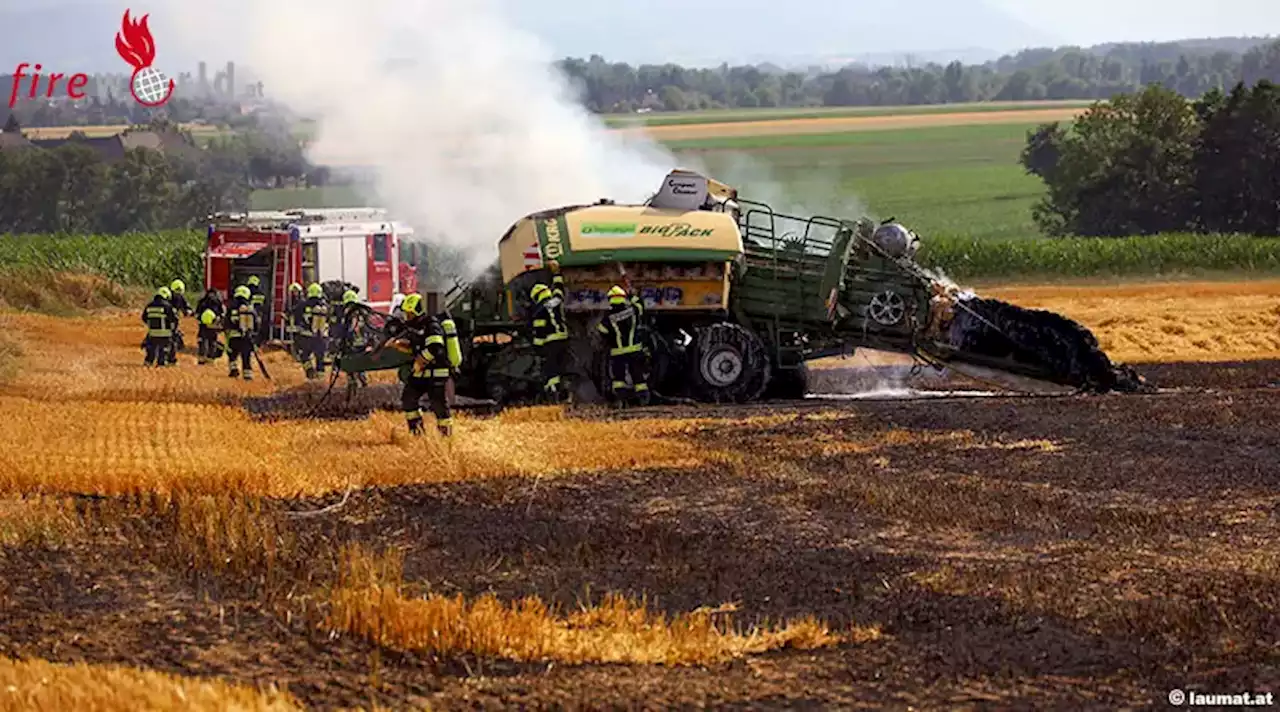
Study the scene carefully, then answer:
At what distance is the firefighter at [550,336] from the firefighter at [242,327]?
5.60 metres

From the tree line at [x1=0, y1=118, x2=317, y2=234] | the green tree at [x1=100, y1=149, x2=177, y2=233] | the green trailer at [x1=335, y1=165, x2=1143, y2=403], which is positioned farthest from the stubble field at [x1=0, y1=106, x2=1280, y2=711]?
the green tree at [x1=100, y1=149, x2=177, y2=233]

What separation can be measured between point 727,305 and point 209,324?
9.36 metres

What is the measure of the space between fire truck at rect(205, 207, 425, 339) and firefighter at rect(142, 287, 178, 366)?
2.57m

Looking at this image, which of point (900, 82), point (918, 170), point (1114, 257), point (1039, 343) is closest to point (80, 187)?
point (1114, 257)

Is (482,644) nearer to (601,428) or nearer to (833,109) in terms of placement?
(601,428)

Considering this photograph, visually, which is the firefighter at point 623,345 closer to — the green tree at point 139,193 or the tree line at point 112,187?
the tree line at point 112,187

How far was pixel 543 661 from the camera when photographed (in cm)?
901

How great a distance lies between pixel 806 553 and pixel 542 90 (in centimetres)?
1805

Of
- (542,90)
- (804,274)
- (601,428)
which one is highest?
(542,90)

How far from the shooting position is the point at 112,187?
68.2 metres

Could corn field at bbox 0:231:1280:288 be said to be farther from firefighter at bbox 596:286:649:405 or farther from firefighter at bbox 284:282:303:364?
firefighter at bbox 596:286:649:405

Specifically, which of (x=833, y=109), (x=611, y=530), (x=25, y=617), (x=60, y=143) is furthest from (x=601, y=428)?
(x=833, y=109)

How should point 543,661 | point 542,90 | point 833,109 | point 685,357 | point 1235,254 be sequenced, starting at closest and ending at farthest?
1. point 543,661
2. point 685,357
3. point 542,90
4. point 1235,254
5. point 833,109

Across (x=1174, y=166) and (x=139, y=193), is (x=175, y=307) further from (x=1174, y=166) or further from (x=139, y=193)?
(x=139, y=193)
